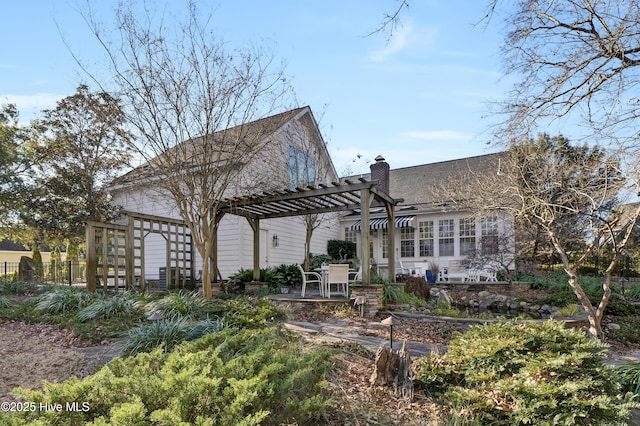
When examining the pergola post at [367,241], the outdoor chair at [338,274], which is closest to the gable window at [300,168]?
the outdoor chair at [338,274]

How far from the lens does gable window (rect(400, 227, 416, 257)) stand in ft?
61.7

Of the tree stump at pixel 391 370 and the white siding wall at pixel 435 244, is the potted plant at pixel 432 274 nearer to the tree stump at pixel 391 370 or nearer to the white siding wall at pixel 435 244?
the white siding wall at pixel 435 244

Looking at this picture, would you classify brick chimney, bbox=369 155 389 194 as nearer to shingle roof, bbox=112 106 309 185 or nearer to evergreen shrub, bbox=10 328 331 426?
shingle roof, bbox=112 106 309 185

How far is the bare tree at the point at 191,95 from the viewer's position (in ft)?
25.6

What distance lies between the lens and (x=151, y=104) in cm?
790

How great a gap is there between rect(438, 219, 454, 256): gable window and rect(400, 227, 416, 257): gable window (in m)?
1.27

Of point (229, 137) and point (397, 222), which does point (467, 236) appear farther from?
point (229, 137)

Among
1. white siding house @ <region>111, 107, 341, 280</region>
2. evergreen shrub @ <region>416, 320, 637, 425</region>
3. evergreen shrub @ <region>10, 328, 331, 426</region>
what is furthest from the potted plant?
evergreen shrub @ <region>10, 328, 331, 426</region>

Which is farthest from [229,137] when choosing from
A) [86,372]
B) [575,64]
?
[575,64]

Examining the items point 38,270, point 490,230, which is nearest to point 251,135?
point 490,230

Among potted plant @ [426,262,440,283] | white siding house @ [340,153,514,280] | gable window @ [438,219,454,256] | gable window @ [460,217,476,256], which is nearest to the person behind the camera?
potted plant @ [426,262,440,283]

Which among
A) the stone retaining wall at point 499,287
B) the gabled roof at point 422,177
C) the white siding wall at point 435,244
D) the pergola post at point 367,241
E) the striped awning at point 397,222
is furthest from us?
the gabled roof at point 422,177

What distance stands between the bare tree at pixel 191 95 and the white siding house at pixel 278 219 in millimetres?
3838

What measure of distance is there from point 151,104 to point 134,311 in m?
4.08
